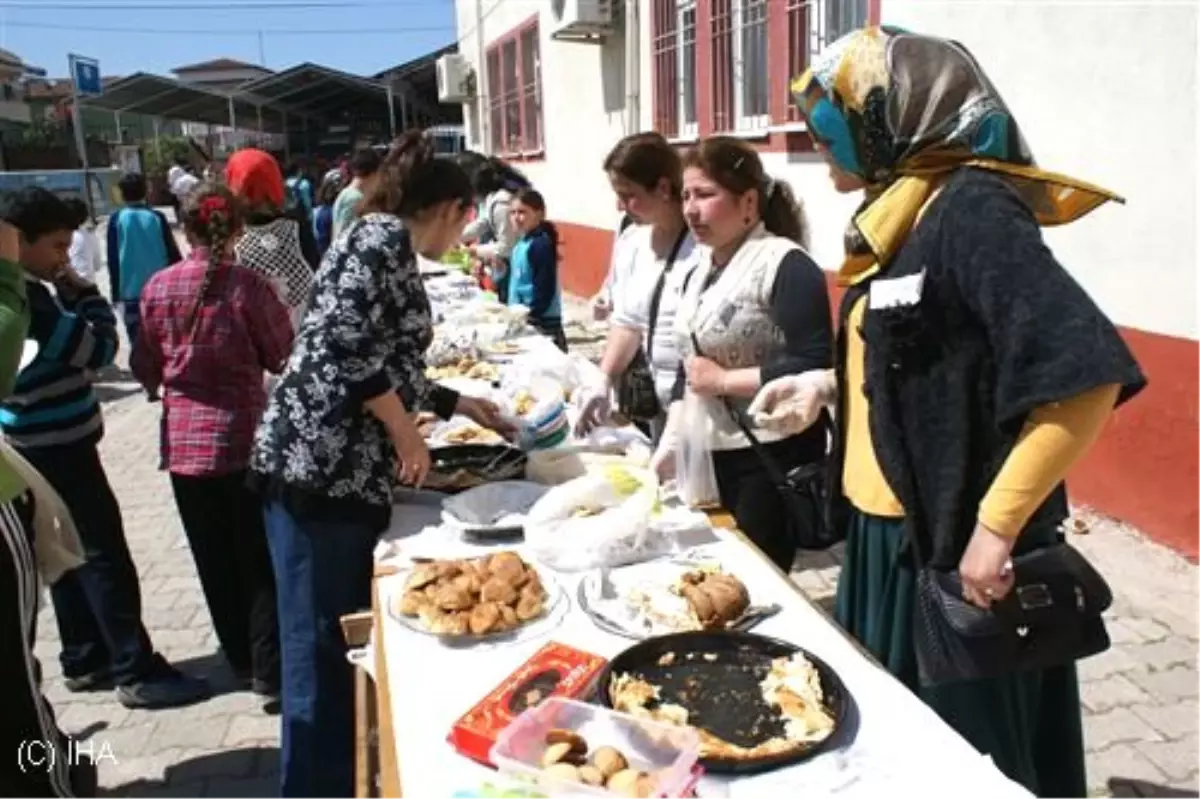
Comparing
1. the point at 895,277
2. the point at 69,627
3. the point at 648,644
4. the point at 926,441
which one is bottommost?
the point at 69,627

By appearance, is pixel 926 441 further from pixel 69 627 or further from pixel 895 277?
pixel 69 627

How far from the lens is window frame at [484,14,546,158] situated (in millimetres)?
12086

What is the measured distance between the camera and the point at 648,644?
1525 mm

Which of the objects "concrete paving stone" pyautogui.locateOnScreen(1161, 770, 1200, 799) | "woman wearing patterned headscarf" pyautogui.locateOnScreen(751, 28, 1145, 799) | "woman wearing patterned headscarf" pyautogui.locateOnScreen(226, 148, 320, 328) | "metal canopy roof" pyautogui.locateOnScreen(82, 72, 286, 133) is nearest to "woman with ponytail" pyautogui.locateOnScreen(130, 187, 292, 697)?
"woman wearing patterned headscarf" pyautogui.locateOnScreen(226, 148, 320, 328)

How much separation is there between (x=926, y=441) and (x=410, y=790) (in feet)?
2.98

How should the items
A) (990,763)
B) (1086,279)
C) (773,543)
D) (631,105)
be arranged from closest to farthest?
(990,763), (773,543), (1086,279), (631,105)

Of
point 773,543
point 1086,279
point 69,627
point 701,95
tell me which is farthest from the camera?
point 701,95

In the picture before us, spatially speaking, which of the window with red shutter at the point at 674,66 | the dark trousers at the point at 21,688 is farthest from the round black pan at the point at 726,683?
the window with red shutter at the point at 674,66

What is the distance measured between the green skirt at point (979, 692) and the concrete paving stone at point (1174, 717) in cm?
112

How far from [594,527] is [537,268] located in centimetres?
355

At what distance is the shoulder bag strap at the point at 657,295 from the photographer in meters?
2.95

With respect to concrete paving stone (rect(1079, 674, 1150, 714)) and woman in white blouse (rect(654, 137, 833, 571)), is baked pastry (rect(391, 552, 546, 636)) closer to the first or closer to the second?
Answer: woman in white blouse (rect(654, 137, 833, 571))

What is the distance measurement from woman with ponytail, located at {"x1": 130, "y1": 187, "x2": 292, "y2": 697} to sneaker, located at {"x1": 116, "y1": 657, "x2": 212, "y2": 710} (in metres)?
0.53

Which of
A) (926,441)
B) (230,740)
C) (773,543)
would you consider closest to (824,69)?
(926,441)
